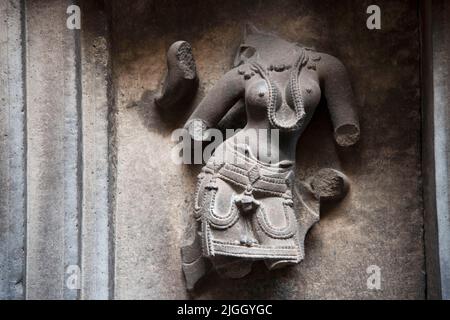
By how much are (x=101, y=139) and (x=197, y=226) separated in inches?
24.7

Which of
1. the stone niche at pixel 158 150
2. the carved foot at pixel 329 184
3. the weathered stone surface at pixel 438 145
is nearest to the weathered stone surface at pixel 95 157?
the stone niche at pixel 158 150

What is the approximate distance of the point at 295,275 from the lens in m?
3.71

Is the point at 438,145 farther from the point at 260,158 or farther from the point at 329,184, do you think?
the point at 260,158

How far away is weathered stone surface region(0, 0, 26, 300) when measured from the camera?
11.3 feet

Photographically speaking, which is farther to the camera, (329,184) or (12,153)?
(329,184)

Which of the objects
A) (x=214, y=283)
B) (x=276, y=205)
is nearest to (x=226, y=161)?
(x=276, y=205)

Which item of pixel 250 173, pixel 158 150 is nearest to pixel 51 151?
pixel 158 150

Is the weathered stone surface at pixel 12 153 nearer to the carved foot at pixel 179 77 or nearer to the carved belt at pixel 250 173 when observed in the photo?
the carved foot at pixel 179 77

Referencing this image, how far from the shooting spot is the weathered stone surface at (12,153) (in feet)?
11.3

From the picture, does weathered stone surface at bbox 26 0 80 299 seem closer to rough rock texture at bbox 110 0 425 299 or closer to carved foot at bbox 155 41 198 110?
rough rock texture at bbox 110 0 425 299

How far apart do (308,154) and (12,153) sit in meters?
1.35

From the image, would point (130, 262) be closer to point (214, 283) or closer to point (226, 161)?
point (214, 283)

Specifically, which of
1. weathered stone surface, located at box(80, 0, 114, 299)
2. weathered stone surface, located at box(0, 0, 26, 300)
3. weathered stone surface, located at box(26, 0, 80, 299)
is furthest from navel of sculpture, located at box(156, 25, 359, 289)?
weathered stone surface, located at box(0, 0, 26, 300)

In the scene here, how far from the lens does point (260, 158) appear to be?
351cm
